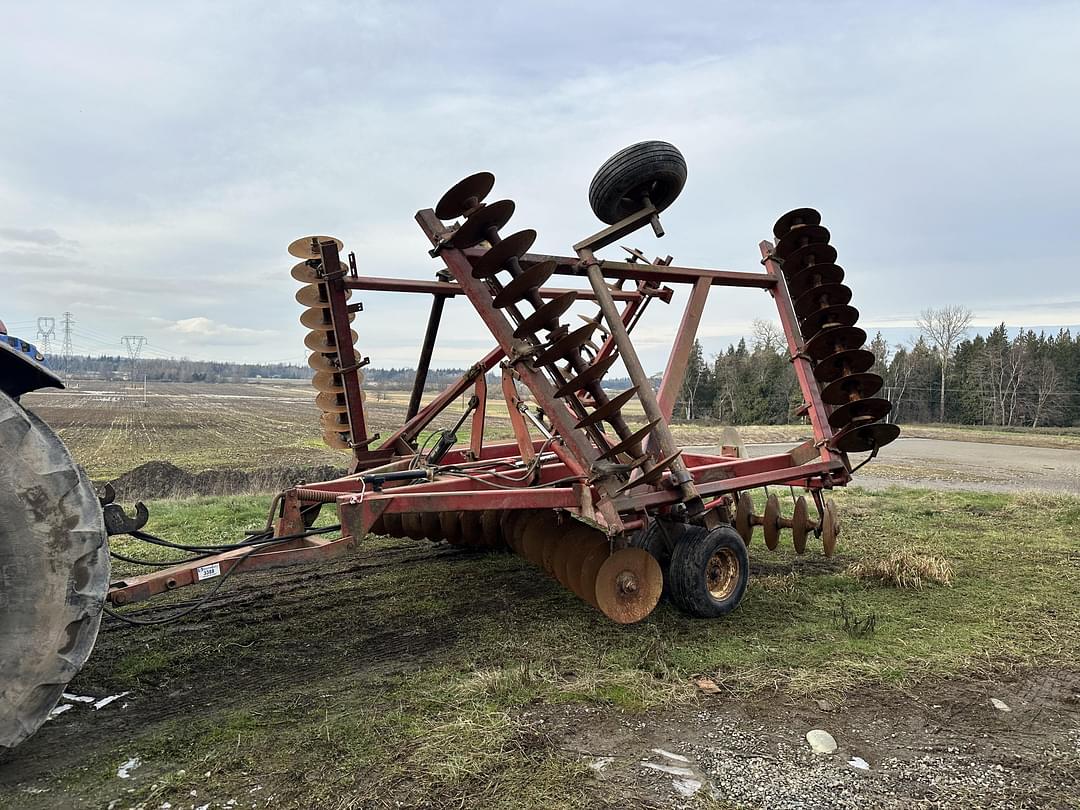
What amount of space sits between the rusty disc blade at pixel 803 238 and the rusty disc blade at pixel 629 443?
2277mm

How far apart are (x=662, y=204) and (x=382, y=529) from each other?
3655 millimetres

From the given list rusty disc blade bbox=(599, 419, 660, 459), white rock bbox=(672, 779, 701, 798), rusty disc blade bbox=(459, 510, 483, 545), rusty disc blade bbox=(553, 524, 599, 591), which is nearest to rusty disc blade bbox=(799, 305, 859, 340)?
rusty disc blade bbox=(599, 419, 660, 459)

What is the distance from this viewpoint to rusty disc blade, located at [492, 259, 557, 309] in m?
4.07

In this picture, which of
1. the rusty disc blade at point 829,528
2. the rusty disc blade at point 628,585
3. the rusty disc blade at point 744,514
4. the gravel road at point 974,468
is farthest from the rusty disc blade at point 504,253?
the gravel road at point 974,468

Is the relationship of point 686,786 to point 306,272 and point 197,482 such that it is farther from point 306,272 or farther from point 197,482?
point 197,482

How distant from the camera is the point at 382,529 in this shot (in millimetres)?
6238

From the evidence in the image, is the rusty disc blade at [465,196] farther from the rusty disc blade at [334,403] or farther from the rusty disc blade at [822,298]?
the rusty disc blade at [822,298]

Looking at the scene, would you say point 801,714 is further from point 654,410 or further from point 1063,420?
point 1063,420

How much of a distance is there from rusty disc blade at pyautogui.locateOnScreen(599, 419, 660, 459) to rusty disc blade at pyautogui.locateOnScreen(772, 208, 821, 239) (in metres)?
2.37

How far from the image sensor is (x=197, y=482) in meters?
13.5

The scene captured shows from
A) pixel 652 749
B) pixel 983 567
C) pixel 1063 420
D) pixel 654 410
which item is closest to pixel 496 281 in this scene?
pixel 654 410

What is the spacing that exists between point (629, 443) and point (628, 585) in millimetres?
915

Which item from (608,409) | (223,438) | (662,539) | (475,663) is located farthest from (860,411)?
(223,438)

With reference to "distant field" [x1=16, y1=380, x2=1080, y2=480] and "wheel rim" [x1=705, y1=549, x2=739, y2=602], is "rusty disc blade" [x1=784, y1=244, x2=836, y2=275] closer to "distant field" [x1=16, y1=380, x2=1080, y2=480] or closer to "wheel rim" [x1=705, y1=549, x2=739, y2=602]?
"wheel rim" [x1=705, y1=549, x2=739, y2=602]
